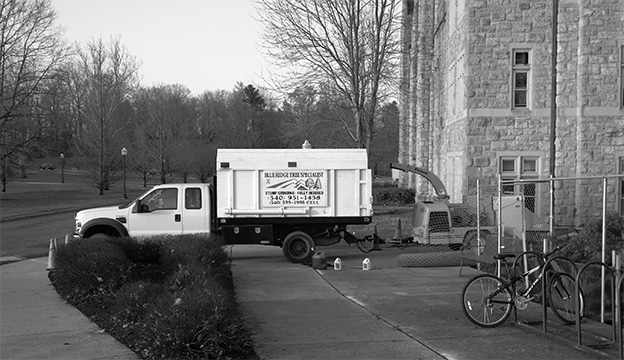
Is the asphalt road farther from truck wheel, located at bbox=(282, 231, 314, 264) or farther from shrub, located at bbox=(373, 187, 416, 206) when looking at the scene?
shrub, located at bbox=(373, 187, 416, 206)

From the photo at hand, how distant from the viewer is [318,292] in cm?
1235

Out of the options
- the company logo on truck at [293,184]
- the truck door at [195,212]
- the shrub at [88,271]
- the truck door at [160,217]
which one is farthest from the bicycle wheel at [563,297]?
the truck door at [160,217]

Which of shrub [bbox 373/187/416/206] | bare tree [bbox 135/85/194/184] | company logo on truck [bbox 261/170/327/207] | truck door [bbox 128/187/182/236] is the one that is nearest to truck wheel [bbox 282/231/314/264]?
company logo on truck [bbox 261/170/327/207]

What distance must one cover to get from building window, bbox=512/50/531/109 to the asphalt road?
1445 cm

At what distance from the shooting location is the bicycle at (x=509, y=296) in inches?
348

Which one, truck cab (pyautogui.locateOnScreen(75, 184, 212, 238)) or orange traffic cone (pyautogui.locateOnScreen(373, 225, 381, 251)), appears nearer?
truck cab (pyautogui.locateOnScreen(75, 184, 212, 238))

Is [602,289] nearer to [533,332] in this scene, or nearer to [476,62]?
[533,332]

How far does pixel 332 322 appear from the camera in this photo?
31.6ft

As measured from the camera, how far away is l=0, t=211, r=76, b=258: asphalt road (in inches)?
798

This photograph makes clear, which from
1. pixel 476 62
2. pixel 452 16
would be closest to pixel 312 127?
pixel 452 16

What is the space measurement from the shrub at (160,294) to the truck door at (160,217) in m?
2.14

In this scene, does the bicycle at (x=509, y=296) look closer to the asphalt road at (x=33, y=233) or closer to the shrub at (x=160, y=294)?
the shrub at (x=160, y=294)

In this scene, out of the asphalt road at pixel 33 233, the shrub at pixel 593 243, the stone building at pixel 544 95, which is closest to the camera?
the shrub at pixel 593 243

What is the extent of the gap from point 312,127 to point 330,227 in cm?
1643
